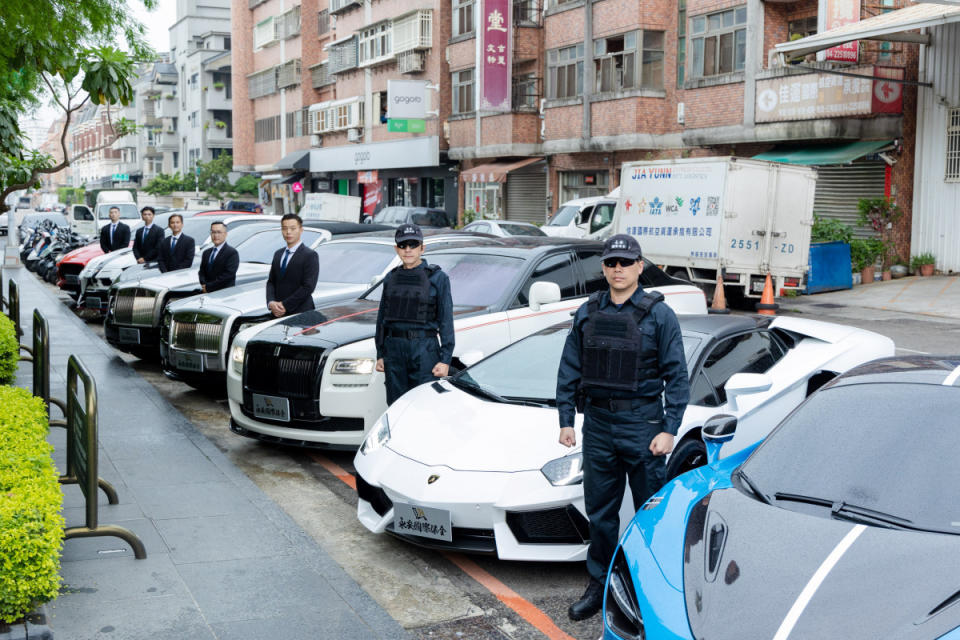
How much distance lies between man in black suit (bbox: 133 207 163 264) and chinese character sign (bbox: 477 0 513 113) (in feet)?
60.9

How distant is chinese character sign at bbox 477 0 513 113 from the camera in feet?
107

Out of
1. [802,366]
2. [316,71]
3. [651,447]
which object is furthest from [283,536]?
[316,71]

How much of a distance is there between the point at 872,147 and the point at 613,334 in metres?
19.0

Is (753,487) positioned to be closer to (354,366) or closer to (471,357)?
(471,357)

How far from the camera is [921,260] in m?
21.6

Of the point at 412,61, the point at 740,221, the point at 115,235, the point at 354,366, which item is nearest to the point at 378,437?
the point at 354,366

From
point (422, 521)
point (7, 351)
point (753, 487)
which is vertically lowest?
point (422, 521)

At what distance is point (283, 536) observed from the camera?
617cm

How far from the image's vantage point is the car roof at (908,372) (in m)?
4.21

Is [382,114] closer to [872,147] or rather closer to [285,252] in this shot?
[872,147]

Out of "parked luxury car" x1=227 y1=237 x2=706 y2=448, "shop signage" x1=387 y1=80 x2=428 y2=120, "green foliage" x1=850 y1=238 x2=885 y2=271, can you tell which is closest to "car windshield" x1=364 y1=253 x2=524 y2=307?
"parked luxury car" x1=227 y1=237 x2=706 y2=448

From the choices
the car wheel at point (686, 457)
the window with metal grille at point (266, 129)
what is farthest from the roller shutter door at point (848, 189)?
the window with metal grille at point (266, 129)

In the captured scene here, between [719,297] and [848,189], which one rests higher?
[848,189]

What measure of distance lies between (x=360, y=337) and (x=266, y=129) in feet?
182
